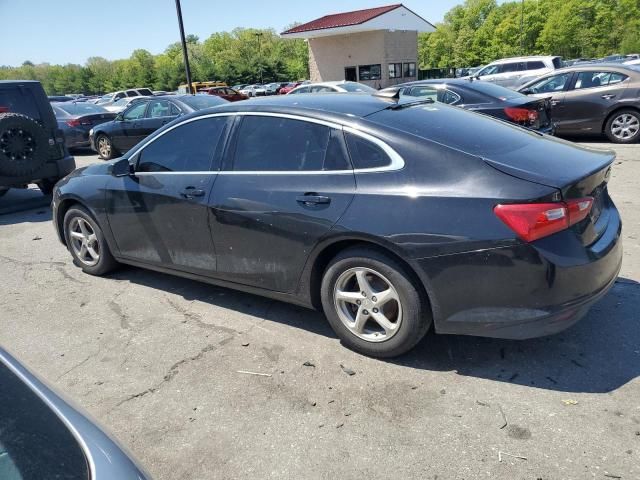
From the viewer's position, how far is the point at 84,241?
5.23 metres

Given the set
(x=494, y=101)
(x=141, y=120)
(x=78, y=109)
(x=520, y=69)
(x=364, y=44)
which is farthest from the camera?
(x=364, y=44)

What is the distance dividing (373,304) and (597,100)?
964 centimetres

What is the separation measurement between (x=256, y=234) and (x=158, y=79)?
76.0m

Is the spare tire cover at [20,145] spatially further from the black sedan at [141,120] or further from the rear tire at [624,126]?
the rear tire at [624,126]

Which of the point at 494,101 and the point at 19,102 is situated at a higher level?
the point at 19,102

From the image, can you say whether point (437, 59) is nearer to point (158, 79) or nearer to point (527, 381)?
point (158, 79)

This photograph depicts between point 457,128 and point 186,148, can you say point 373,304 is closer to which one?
point 457,128

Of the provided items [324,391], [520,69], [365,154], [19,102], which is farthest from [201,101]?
[520,69]

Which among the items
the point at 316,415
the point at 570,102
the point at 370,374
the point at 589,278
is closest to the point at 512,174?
the point at 589,278

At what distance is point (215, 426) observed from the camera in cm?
289

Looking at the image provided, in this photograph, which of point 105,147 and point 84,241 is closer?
point 84,241

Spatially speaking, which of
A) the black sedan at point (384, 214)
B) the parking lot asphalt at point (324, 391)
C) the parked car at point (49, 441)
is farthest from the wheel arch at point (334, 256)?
the parked car at point (49, 441)

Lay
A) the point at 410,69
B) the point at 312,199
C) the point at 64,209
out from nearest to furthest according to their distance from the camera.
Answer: the point at 312,199
the point at 64,209
the point at 410,69

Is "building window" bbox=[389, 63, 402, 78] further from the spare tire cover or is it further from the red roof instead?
the spare tire cover
